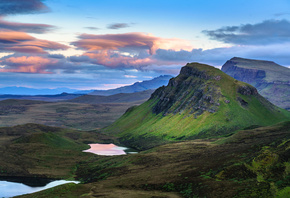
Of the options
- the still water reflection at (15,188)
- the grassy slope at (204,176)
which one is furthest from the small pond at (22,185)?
the grassy slope at (204,176)

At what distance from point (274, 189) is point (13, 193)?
377ft

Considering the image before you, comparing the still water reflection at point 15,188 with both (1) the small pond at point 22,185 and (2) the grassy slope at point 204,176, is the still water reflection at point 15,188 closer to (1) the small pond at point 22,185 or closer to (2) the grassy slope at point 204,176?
(1) the small pond at point 22,185

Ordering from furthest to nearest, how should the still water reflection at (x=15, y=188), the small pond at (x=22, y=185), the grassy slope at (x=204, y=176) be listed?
the small pond at (x=22, y=185) → the still water reflection at (x=15, y=188) → the grassy slope at (x=204, y=176)

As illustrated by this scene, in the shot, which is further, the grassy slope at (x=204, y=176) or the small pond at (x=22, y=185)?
the small pond at (x=22, y=185)

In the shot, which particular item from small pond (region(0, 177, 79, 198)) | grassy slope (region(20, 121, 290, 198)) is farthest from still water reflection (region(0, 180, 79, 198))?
grassy slope (region(20, 121, 290, 198))


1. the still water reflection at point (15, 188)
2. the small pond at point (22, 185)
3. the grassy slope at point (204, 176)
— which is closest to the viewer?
the grassy slope at point (204, 176)

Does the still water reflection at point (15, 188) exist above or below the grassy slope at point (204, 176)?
below

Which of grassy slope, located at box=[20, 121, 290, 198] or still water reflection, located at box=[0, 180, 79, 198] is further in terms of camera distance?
still water reflection, located at box=[0, 180, 79, 198]

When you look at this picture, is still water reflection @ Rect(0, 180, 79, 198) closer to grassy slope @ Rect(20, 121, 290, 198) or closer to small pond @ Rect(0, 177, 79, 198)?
small pond @ Rect(0, 177, 79, 198)

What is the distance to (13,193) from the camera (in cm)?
13075

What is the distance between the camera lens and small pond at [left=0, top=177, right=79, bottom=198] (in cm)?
13310

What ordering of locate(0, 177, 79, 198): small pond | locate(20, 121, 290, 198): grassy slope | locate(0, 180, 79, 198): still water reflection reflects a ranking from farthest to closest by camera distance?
1. locate(0, 177, 79, 198): small pond
2. locate(0, 180, 79, 198): still water reflection
3. locate(20, 121, 290, 198): grassy slope

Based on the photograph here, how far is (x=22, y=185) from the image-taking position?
477 feet

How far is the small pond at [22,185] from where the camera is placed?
133 meters
